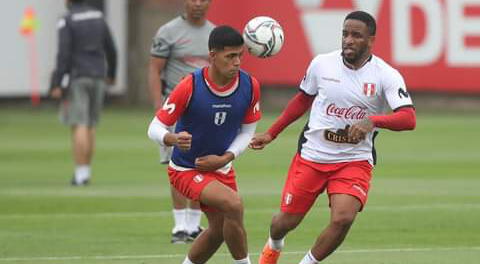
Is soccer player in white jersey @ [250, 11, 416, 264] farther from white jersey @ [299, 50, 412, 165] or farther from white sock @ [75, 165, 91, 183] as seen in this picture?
white sock @ [75, 165, 91, 183]

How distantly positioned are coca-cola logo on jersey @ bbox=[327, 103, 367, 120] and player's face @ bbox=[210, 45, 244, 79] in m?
0.92

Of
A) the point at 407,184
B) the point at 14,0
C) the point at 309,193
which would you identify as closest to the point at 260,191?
the point at 407,184

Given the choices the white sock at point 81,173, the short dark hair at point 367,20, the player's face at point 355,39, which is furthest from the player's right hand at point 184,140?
the white sock at point 81,173

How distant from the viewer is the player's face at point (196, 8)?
44.8ft

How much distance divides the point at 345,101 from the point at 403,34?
65.0 feet

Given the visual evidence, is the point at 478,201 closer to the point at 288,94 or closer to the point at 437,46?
the point at 437,46

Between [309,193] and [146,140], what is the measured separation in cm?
1408

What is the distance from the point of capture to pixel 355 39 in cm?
1090

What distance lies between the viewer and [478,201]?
16266 mm

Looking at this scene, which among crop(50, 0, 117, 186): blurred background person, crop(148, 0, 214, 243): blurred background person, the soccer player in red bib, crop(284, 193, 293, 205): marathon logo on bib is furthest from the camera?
crop(50, 0, 117, 186): blurred background person

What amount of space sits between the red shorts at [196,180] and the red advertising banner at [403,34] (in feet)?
64.1

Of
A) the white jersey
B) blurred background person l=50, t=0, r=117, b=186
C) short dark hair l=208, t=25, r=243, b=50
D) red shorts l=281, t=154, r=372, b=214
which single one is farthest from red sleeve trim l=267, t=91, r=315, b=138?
blurred background person l=50, t=0, r=117, b=186

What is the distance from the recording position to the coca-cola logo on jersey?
10969mm

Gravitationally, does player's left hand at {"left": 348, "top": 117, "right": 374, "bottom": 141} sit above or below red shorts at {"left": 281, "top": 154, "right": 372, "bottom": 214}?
above
